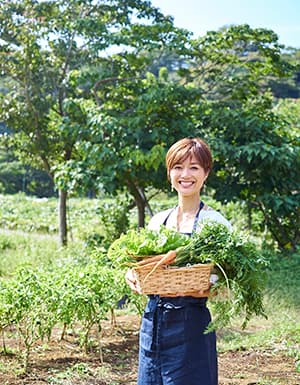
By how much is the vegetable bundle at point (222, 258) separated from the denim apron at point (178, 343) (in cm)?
10

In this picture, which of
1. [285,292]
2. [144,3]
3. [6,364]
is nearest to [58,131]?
[144,3]

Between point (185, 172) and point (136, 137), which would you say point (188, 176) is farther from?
point (136, 137)

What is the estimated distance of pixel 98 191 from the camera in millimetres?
8367

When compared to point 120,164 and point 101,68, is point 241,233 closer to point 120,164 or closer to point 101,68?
point 120,164

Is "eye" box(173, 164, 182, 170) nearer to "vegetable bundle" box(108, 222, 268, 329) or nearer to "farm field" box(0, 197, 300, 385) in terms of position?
"vegetable bundle" box(108, 222, 268, 329)

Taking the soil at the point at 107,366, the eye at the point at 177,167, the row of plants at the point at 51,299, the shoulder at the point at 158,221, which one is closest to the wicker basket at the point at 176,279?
the shoulder at the point at 158,221

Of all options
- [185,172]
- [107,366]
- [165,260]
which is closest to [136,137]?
[107,366]

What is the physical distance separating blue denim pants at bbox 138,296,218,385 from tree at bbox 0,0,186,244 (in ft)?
20.5

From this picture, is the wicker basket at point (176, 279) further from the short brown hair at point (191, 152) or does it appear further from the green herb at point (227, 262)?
the short brown hair at point (191, 152)

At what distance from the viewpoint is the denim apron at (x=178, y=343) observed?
2.36m

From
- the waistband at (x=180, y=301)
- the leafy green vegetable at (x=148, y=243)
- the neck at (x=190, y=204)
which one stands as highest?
the neck at (x=190, y=204)

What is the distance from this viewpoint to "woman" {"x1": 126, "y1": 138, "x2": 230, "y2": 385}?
2.36 metres

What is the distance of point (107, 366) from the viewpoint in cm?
433

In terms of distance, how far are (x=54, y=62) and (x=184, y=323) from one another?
7525 mm
